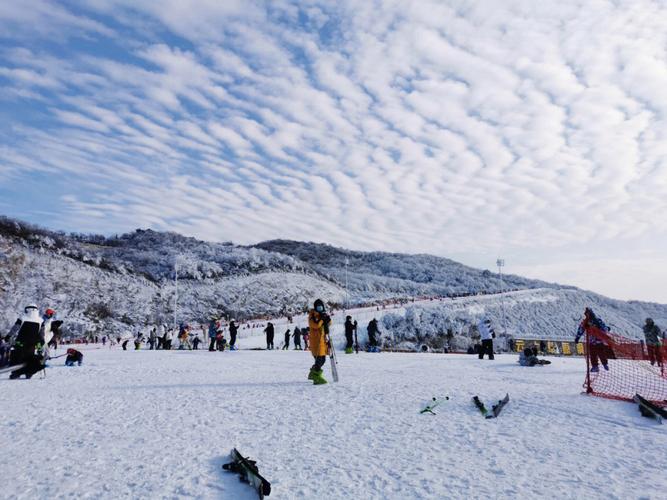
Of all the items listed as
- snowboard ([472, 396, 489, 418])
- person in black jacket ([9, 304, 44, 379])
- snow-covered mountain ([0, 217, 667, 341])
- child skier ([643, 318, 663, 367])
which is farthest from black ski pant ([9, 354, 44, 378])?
snow-covered mountain ([0, 217, 667, 341])

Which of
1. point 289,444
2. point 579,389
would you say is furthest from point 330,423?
point 579,389

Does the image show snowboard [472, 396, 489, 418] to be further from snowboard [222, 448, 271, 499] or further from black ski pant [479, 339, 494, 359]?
black ski pant [479, 339, 494, 359]

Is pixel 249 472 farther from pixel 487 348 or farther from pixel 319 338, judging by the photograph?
→ pixel 487 348

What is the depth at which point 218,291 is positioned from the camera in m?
64.4

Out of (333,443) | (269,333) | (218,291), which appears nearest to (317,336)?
(333,443)

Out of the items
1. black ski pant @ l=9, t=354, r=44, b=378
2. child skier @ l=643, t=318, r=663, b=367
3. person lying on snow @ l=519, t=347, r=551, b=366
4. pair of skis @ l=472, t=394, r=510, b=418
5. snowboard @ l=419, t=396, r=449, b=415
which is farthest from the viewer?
child skier @ l=643, t=318, r=663, b=367

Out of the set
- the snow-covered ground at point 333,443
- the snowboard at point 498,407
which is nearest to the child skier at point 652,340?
the snow-covered ground at point 333,443

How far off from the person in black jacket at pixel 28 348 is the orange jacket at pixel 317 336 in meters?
7.03

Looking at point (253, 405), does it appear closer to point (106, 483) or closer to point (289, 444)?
point (289, 444)

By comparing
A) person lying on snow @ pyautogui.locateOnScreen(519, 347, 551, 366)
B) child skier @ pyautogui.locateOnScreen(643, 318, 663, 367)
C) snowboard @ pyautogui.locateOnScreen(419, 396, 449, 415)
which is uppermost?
child skier @ pyautogui.locateOnScreen(643, 318, 663, 367)

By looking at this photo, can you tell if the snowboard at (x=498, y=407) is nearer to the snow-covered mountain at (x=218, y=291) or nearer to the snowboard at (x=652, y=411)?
the snowboard at (x=652, y=411)

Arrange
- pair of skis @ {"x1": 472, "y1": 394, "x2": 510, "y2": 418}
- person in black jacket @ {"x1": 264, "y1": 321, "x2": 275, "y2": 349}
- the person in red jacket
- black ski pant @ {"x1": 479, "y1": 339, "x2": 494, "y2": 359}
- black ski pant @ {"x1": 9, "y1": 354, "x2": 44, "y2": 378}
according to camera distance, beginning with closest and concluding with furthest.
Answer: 1. pair of skis @ {"x1": 472, "y1": 394, "x2": 510, "y2": 418}
2. the person in red jacket
3. black ski pant @ {"x1": 9, "y1": 354, "x2": 44, "y2": 378}
4. black ski pant @ {"x1": 479, "y1": 339, "x2": 494, "y2": 359}
5. person in black jacket @ {"x1": 264, "y1": 321, "x2": 275, "y2": 349}

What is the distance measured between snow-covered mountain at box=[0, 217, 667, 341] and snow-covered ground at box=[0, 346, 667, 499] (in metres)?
33.5

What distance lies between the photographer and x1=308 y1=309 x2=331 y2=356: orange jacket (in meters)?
8.63
